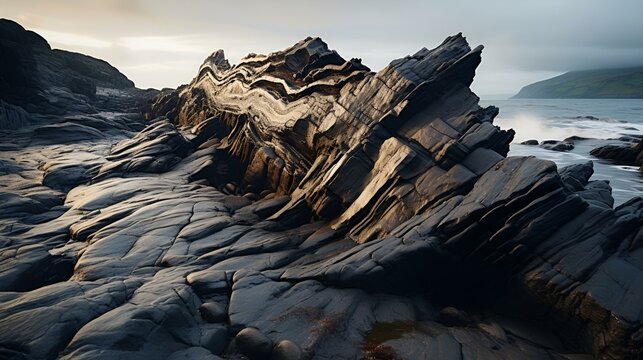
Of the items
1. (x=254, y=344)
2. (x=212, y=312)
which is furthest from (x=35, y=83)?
(x=254, y=344)

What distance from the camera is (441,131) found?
680 inches

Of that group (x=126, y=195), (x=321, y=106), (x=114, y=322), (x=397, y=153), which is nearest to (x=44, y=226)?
(x=126, y=195)

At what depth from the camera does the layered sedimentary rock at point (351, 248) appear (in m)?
10.3

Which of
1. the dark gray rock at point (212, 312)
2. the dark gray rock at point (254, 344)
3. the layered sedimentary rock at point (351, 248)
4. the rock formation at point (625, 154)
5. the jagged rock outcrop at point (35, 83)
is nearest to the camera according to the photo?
the dark gray rock at point (254, 344)

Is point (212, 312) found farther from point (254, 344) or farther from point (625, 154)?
point (625, 154)

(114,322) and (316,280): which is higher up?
(114,322)

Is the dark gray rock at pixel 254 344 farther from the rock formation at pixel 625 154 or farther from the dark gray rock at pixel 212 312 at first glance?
the rock formation at pixel 625 154

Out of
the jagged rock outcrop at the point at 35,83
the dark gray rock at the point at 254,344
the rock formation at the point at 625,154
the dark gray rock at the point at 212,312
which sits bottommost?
the rock formation at the point at 625,154

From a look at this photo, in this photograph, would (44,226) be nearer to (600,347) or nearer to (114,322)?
(114,322)

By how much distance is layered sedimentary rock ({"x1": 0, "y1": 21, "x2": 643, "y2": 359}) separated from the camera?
404 inches

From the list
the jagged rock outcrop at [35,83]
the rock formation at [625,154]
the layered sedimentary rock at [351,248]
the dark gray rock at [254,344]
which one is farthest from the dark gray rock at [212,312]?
the rock formation at [625,154]

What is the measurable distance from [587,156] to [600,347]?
53.9m

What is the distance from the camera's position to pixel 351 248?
49.9 ft

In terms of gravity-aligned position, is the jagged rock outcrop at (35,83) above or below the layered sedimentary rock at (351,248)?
above
